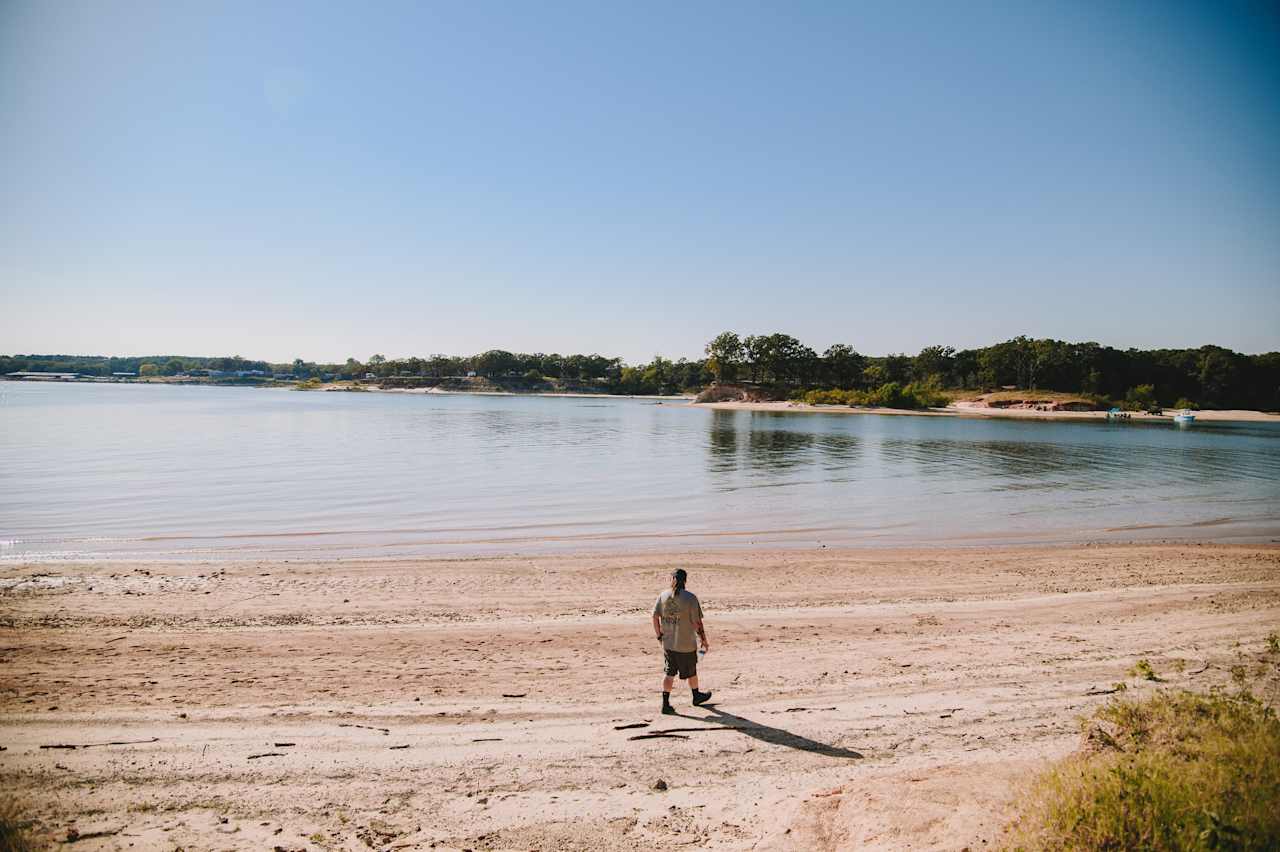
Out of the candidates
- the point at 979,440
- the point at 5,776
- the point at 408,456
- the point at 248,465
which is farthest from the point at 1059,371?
the point at 5,776

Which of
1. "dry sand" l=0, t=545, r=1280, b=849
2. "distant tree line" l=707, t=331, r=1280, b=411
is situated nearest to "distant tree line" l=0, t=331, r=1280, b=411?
"distant tree line" l=707, t=331, r=1280, b=411

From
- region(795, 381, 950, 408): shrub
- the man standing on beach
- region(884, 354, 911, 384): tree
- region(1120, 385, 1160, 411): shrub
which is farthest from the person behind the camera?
region(884, 354, 911, 384): tree

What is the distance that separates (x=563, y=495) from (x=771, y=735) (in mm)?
23347

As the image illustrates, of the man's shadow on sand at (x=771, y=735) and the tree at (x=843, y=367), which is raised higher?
the tree at (x=843, y=367)

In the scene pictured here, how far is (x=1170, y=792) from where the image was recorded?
4711 mm

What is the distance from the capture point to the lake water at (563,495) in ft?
71.0

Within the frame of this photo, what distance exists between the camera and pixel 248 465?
125 feet

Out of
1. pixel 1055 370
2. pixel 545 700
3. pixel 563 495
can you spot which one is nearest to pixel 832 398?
pixel 1055 370

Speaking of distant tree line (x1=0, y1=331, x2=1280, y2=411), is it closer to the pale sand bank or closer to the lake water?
the pale sand bank

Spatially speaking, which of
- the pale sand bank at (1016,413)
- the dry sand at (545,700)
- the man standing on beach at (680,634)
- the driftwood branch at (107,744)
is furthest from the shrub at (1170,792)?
the pale sand bank at (1016,413)

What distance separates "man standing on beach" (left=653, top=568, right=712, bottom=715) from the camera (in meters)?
8.97

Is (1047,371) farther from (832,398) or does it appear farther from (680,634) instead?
(680,634)

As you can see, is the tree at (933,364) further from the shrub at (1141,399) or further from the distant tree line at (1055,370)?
the shrub at (1141,399)

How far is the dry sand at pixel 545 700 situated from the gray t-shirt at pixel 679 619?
0.90m
